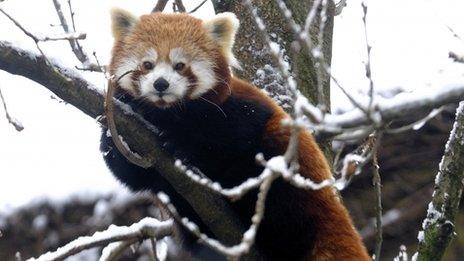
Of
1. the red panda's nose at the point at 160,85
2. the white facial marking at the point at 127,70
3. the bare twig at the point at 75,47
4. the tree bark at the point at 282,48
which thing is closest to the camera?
the bare twig at the point at 75,47

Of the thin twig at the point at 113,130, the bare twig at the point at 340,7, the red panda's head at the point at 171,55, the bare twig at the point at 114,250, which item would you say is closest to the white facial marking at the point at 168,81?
the red panda's head at the point at 171,55

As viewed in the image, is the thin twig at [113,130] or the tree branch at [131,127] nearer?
the thin twig at [113,130]

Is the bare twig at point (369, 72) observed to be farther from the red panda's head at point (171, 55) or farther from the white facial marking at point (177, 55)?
the white facial marking at point (177, 55)

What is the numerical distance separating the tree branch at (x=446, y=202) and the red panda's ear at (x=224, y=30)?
1.16 metres

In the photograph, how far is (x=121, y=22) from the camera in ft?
14.0

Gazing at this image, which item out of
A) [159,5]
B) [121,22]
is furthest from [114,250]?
[159,5]

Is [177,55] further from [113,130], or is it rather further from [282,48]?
[113,130]

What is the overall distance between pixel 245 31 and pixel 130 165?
1.04 meters

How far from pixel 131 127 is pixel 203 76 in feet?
2.73

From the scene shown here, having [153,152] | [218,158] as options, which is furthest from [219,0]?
[153,152]

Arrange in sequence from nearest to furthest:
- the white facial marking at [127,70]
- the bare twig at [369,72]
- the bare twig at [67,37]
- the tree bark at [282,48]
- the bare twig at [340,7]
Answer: the bare twig at [369,72]
the bare twig at [67,37]
the white facial marking at [127,70]
the tree bark at [282,48]
the bare twig at [340,7]

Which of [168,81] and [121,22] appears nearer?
[168,81]

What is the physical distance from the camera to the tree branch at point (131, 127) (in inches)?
125

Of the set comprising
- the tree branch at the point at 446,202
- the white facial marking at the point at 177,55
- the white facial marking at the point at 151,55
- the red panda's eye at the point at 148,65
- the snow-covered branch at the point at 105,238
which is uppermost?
the white facial marking at the point at 151,55
